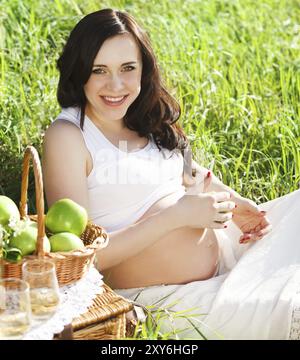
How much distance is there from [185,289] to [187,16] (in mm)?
3217

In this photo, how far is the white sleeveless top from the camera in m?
3.22

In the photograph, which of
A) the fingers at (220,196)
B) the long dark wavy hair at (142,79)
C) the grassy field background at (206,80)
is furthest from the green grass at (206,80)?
the fingers at (220,196)

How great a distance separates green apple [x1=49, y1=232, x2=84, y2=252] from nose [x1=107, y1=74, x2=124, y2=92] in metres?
0.76

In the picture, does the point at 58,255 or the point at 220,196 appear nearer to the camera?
the point at 58,255

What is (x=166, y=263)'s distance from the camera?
321 cm

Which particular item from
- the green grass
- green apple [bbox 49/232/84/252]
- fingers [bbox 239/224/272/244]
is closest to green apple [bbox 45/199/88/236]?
green apple [bbox 49/232/84/252]

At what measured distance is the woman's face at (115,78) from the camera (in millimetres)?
3178

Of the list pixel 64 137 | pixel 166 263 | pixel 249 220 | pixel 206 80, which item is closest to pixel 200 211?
pixel 166 263

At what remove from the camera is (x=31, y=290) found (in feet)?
7.81

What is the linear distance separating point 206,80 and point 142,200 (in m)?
1.80

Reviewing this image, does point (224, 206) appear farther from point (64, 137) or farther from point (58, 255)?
point (58, 255)

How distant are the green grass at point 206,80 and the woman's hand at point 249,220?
63 centimetres

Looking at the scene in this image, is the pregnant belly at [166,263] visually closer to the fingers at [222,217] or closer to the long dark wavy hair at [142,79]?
the fingers at [222,217]
